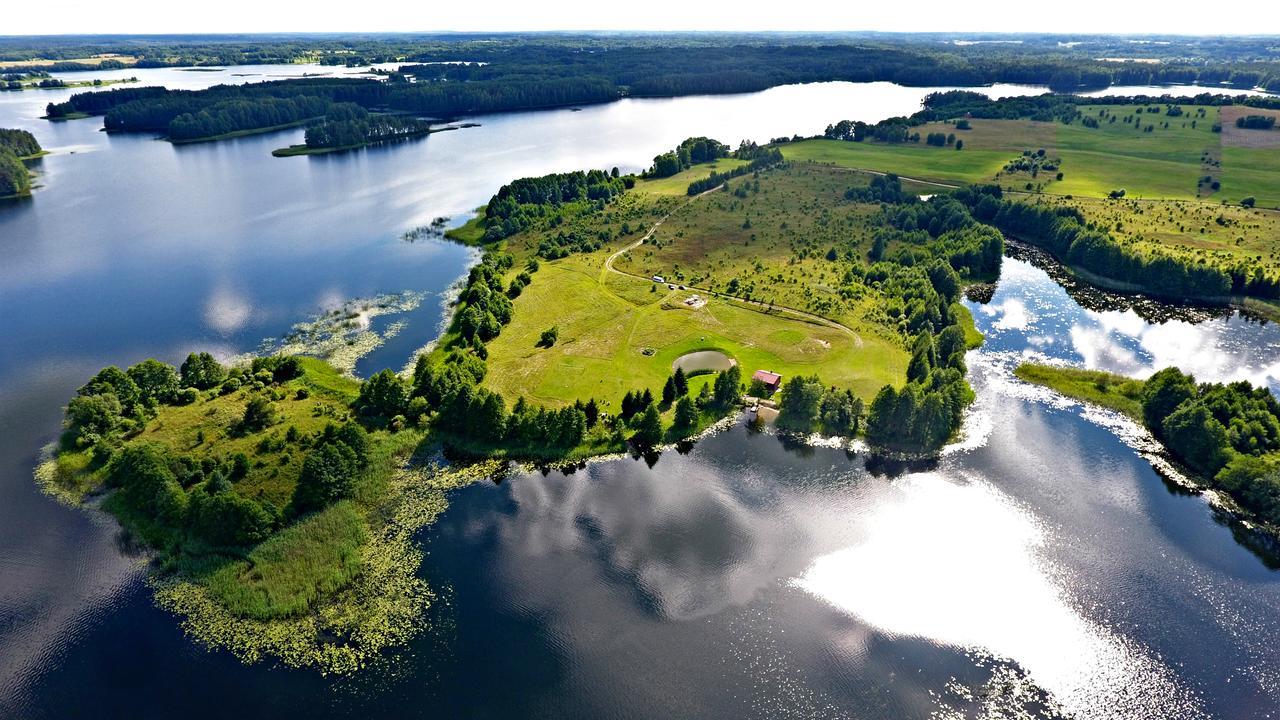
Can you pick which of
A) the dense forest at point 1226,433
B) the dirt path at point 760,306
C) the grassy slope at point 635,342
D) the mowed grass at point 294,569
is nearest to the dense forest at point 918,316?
the grassy slope at point 635,342

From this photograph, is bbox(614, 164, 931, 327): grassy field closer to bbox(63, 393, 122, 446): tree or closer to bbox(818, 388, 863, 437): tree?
Answer: bbox(818, 388, 863, 437): tree

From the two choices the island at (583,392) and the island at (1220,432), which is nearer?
the island at (583,392)

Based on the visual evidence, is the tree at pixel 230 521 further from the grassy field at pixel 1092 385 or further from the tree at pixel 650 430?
the grassy field at pixel 1092 385

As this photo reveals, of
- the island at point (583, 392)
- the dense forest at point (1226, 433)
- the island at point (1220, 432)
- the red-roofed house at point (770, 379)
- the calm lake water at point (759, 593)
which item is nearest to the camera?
the calm lake water at point (759, 593)

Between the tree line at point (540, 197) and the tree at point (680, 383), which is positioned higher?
the tree line at point (540, 197)

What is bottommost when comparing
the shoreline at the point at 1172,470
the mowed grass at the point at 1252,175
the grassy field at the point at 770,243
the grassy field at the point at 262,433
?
the shoreline at the point at 1172,470

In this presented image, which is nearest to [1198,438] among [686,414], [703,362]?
[686,414]

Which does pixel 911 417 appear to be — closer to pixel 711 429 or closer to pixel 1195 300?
pixel 711 429

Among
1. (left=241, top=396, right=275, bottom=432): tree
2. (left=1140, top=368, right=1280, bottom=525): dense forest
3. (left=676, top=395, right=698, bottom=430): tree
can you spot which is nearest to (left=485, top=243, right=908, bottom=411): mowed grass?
(left=676, top=395, right=698, bottom=430): tree
